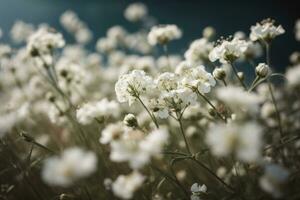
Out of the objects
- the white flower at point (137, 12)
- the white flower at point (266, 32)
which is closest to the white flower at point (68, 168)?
the white flower at point (266, 32)

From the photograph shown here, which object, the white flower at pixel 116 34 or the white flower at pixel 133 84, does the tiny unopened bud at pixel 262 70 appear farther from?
the white flower at pixel 116 34

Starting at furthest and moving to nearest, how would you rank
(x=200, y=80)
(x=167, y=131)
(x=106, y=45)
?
1. (x=106, y=45)
2. (x=167, y=131)
3. (x=200, y=80)

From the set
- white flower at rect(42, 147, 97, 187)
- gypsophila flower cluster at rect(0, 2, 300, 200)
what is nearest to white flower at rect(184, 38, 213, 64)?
gypsophila flower cluster at rect(0, 2, 300, 200)

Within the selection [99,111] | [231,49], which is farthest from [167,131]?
[231,49]

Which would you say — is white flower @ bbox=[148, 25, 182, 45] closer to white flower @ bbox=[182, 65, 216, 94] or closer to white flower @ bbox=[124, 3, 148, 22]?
white flower @ bbox=[182, 65, 216, 94]

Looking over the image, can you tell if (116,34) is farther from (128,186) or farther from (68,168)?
(68,168)
